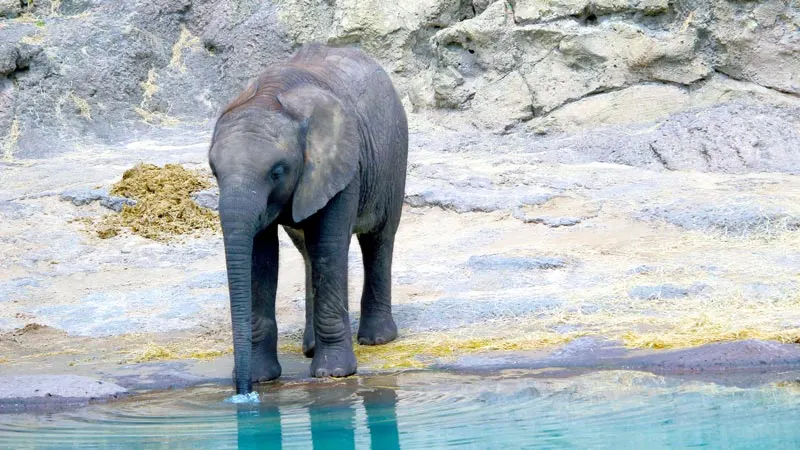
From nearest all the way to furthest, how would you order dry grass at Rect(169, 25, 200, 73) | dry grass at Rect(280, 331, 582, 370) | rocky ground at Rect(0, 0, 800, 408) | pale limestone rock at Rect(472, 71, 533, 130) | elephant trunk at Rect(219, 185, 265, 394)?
elephant trunk at Rect(219, 185, 265, 394) < dry grass at Rect(280, 331, 582, 370) < rocky ground at Rect(0, 0, 800, 408) < pale limestone rock at Rect(472, 71, 533, 130) < dry grass at Rect(169, 25, 200, 73)

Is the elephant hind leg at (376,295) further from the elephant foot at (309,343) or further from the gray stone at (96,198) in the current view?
the gray stone at (96,198)

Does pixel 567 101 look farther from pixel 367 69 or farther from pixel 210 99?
pixel 367 69

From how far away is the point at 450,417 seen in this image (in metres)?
6.21

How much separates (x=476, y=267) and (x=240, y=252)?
3.99 m

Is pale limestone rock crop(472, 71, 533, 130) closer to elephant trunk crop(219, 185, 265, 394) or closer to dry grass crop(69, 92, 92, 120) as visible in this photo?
dry grass crop(69, 92, 92, 120)

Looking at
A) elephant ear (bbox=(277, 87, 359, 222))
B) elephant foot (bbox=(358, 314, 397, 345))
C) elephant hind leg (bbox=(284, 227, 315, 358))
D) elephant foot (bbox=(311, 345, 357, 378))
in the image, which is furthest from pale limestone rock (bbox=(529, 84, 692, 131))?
elephant foot (bbox=(311, 345, 357, 378))

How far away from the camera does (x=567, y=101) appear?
14867 mm

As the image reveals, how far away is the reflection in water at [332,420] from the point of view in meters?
5.93

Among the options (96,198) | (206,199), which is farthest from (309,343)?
(96,198)

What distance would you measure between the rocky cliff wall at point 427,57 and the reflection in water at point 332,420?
825 centimetres

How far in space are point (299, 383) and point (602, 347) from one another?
5.87 feet

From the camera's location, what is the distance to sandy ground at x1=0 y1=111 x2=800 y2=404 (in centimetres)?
826

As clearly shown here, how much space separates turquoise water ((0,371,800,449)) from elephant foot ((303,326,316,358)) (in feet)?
3.31

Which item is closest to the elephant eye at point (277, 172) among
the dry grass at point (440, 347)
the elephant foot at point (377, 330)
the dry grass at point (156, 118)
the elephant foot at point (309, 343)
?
the dry grass at point (440, 347)
